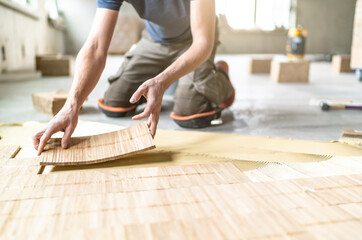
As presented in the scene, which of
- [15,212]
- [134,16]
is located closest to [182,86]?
[15,212]

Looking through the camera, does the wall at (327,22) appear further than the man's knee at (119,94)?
Yes

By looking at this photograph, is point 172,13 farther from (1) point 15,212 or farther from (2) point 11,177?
(1) point 15,212

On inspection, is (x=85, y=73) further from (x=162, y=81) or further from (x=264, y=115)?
(x=264, y=115)

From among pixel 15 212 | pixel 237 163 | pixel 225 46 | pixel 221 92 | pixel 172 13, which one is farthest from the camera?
pixel 225 46

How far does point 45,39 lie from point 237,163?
7.21 m

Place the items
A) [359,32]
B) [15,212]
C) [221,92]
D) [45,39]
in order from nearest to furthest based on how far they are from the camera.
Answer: [15,212], [221,92], [359,32], [45,39]

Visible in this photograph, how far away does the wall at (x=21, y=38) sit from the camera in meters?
4.61

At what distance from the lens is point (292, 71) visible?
4688 mm

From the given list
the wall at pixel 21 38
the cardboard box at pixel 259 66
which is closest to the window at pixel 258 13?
the cardboard box at pixel 259 66

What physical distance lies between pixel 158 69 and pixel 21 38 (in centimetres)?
402

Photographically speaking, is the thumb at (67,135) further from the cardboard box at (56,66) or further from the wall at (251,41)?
the wall at (251,41)

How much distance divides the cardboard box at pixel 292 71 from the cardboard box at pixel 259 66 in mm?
1193

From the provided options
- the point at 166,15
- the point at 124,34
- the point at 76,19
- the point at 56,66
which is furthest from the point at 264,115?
the point at 76,19

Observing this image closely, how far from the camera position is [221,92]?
227 centimetres
